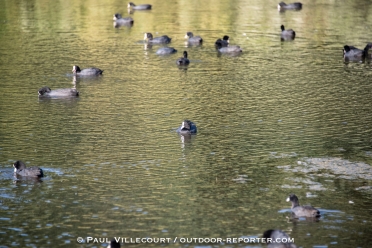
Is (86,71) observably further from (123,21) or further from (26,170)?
(123,21)

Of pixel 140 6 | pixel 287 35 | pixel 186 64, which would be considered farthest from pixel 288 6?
pixel 186 64

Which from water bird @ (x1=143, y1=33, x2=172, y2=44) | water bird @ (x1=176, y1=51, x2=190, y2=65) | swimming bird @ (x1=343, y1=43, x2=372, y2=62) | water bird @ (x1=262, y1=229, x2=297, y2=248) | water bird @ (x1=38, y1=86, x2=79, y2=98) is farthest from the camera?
water bird @ (x1=143, y1=33, x2=172, y2=44)

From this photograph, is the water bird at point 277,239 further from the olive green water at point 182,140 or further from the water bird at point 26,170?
Result: the water bird at point 26,170

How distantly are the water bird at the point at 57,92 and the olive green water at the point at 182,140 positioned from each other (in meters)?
0.52

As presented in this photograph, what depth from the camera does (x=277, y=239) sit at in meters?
14.0

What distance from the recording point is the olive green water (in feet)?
51.1

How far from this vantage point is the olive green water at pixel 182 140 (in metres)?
15.6

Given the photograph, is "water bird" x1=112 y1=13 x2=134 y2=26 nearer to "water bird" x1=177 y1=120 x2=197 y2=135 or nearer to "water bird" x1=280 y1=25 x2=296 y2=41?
"water bird" x1=280 y1=25 x2=296 y2=41

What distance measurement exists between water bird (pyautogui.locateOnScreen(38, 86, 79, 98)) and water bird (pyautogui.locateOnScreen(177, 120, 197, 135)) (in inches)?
240

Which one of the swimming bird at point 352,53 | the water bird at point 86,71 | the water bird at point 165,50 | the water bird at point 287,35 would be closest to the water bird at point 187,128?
the water bird at point 86,71

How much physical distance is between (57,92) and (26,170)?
344 inches

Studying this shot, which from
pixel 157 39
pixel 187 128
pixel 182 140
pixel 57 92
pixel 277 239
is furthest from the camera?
pixel 157 39

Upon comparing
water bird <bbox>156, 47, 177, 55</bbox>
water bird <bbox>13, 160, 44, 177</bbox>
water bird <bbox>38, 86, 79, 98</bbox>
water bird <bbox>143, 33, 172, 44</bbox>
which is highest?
water bird <bbox>143, 33, 172, 44</bbox>

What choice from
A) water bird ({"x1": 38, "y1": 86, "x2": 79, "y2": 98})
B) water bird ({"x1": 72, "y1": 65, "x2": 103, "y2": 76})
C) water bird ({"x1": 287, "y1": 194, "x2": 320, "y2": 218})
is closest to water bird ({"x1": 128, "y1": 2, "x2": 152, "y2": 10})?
water bird ({"x1": 72, "y1": 65, "x2": 103, "y2": 76})
